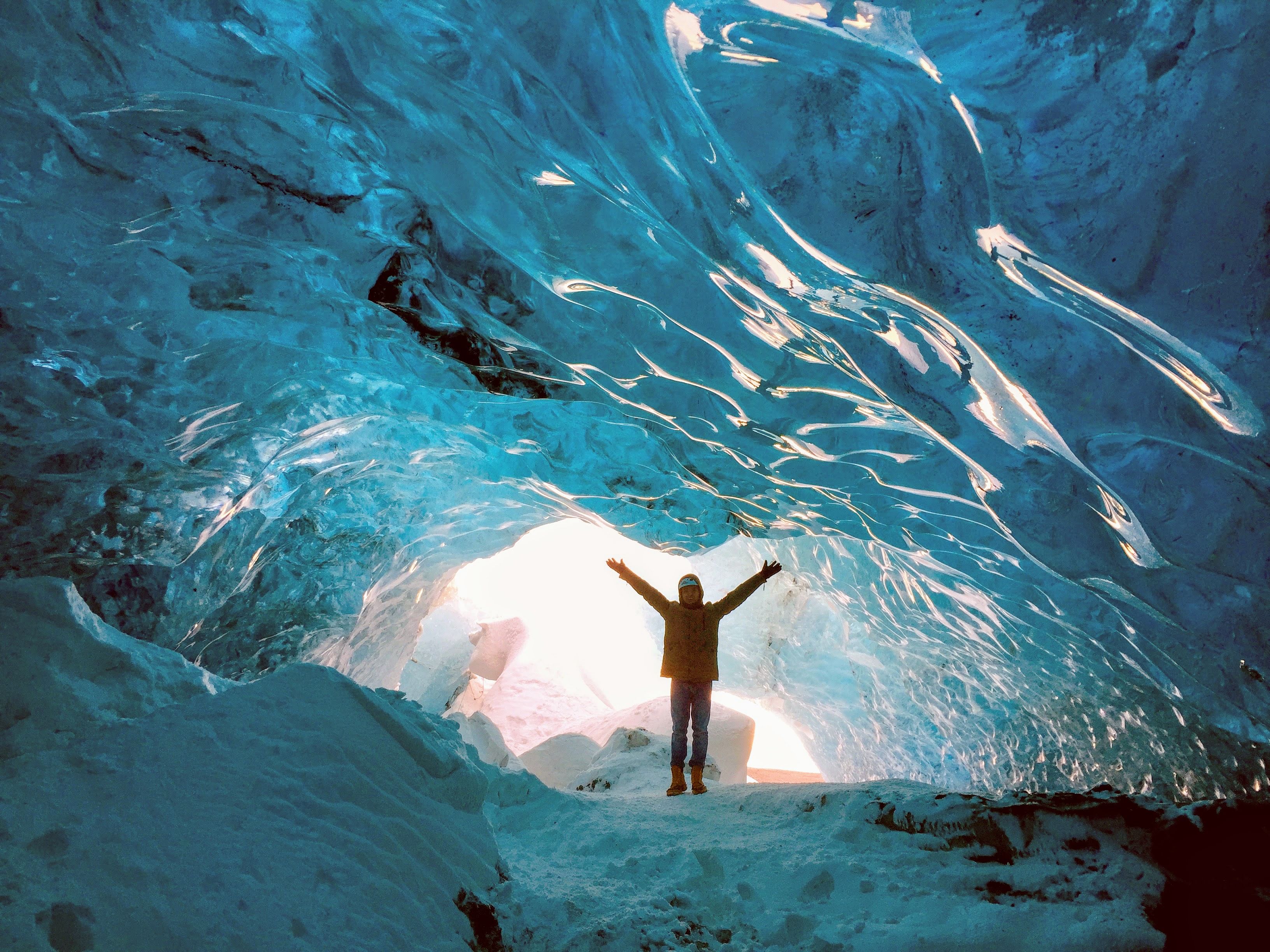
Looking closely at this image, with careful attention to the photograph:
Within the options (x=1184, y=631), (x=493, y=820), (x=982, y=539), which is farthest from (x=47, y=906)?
(x=1184, y=631)

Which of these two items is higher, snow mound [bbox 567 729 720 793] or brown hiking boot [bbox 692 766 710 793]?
brown hiking boot [bbox 692 766 710 793]

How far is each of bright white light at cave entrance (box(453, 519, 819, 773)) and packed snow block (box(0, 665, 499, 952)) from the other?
1060 centimetres

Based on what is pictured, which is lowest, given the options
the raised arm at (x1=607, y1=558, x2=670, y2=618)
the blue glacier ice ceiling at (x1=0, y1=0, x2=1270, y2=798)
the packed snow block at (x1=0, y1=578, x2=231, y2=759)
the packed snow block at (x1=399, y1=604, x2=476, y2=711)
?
the packed snow block at (x1=399, y1=604, x2=476, y2=711)

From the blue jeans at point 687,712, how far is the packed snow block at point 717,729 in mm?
3133

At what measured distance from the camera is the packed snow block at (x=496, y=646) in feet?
38.4

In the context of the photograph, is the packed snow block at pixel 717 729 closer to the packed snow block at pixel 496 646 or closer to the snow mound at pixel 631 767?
the snow mound at pixel 631 767

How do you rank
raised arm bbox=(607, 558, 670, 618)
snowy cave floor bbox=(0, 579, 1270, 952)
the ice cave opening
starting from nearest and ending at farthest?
snowy cave floor bbox=(0, 579, 1270, 952), raised arm bbox=(607, 558, 670, 618), the ice cave opening

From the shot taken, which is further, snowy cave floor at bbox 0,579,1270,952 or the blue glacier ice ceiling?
the blue glacier ice ceiling

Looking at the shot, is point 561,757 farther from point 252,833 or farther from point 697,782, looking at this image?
point 252,833

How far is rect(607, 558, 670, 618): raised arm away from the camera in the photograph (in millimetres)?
5242

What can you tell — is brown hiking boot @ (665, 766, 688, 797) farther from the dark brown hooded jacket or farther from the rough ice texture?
the rough ice texture

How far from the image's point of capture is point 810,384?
15.9 feet

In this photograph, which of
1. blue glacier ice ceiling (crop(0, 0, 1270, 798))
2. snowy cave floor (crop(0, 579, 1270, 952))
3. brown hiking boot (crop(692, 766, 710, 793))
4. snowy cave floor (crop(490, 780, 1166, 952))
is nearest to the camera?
snowy cave floor (crop(0, 579, 1270, 952))

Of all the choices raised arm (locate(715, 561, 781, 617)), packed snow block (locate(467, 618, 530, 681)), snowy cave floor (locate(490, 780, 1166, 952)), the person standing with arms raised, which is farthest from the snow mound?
packed snow block (locate(467, 618, 530, 681))
